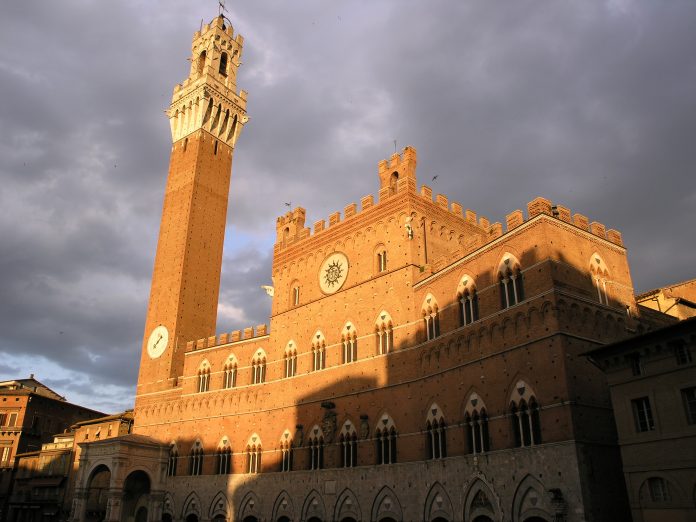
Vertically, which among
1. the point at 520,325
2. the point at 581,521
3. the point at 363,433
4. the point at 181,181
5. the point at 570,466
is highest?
the point at 181,181

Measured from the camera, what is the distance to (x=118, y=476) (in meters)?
34.7

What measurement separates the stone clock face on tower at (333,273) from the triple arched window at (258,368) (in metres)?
6.03

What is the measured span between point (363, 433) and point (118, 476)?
16273mm

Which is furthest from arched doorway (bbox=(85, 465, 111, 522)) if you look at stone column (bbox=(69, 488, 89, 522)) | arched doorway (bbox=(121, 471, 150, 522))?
stone column (bbox=(69, 488, 89, 522))

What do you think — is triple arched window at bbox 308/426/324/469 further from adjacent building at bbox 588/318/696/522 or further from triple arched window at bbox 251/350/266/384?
adjacent building at bbox 588/318/696/522

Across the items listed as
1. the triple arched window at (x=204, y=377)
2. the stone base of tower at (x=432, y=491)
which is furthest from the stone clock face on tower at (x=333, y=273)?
the triple arched window at (x=204, y=377)

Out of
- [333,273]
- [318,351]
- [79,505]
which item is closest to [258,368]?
[318,351]

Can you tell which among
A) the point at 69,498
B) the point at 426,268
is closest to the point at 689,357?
the point at 426,268

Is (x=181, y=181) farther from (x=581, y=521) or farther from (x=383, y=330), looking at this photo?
(x=581, y=521)

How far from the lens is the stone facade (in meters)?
20.4

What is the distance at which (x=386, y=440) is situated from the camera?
1062 inches

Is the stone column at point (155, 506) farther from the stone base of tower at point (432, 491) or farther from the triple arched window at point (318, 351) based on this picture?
the triple arched window at point (318, 351)

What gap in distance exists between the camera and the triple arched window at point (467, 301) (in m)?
24.4

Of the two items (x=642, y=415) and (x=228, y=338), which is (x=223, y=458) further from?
(x=642, y=415)
